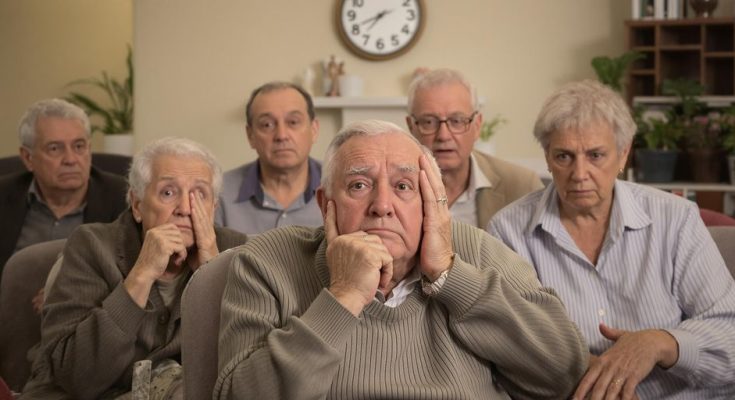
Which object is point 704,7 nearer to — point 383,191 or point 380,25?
point 380,25

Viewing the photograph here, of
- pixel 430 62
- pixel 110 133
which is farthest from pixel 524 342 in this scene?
pixel 110 133

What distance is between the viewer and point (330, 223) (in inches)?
76.8

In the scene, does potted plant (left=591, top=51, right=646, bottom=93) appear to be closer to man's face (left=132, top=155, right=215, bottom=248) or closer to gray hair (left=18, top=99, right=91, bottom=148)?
gray hair (left=18, top=99, right=91, bottom=148)

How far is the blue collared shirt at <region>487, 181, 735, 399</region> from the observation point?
2291 millimetres

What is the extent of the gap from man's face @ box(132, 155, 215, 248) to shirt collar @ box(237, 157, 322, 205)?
0.88 metres

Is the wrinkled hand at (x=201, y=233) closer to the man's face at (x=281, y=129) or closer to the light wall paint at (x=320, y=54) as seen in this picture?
the man's face at (x=281, y=129)

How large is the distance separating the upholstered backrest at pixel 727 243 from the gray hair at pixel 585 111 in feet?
1.11

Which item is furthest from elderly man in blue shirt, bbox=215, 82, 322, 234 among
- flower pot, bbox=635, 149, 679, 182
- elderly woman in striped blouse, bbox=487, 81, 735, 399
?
flower pot, bbox=635, 149, 679, 182

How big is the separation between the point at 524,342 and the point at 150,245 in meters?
1.06

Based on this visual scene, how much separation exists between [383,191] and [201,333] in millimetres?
454

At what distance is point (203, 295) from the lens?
1.95 m

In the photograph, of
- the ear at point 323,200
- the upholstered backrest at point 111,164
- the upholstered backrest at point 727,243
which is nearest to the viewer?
the ear at point 323,200

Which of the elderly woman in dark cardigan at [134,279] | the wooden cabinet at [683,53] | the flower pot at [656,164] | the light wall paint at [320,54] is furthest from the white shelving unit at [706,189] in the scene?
the elderly woman in dark cardigan at [134,279]

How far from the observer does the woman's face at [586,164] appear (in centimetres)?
246
